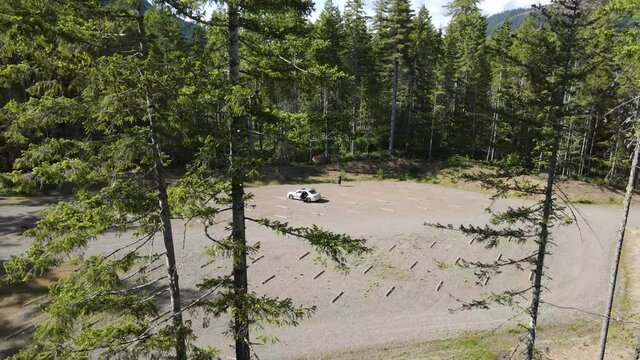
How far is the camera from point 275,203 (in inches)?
1318

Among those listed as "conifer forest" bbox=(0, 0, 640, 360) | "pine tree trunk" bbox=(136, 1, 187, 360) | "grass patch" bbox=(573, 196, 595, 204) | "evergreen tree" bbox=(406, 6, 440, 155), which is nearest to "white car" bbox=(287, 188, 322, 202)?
"conifer forest" bbox=(0, 0, 640, 360)

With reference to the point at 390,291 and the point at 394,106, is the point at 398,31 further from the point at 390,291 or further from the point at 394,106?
the point at 390,291

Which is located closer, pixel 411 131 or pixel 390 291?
pixel 390 291

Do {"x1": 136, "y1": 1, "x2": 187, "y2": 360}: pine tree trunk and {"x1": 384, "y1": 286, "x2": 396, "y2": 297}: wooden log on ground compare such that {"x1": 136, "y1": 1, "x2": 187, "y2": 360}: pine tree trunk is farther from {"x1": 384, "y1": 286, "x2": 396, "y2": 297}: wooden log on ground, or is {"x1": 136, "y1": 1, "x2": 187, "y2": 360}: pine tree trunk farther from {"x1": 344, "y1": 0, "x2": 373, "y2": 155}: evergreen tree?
{"x1": 344, "y1": 0, "x2": 373, "y2": 155}: evergreen tree

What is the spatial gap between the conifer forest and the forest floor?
0.41 ft

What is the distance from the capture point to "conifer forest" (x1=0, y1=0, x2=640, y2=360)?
741cm

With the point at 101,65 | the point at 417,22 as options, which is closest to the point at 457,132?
the point at 417,22

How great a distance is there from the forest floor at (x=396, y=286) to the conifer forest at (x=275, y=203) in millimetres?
125

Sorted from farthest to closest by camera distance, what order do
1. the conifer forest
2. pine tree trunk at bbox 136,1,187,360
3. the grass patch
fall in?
the grass patch, pine tree trunk at bbox 136,1,187,360, the conifer forest

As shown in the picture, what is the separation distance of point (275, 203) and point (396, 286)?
14.8m

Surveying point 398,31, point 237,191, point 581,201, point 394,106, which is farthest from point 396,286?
point 398,31

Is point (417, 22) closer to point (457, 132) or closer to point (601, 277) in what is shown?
point (457, 132)

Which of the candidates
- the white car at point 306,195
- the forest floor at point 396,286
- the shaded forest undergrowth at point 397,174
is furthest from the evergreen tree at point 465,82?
the white car at point 306,195

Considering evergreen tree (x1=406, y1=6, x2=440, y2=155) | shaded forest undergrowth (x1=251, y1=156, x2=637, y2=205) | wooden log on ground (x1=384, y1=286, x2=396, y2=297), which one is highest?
evergreen tree (x1=406, y1=6, x2=440, y2=155)
